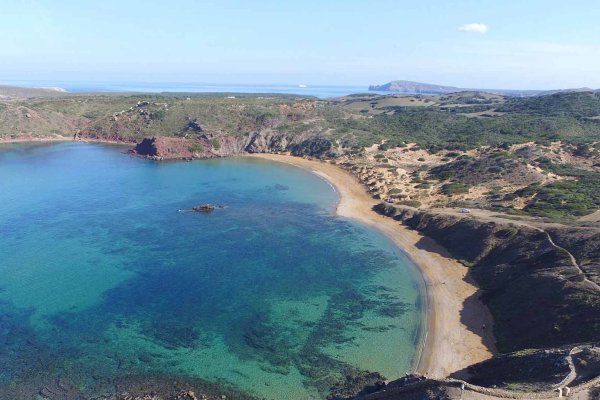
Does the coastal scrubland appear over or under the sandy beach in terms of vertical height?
over

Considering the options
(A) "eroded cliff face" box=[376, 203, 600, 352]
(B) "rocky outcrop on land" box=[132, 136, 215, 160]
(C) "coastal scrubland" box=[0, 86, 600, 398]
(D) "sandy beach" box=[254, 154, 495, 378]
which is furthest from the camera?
(B) "rocky outcrop on land" box=[132, 136, 215, 160]

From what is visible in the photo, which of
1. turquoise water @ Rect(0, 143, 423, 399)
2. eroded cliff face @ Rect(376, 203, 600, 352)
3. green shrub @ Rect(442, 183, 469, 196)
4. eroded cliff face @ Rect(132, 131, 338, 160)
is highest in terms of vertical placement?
eroded cliff face @ Rect(132, 131, 338, 160)

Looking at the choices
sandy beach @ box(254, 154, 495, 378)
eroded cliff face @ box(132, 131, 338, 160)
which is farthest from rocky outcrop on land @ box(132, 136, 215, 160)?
sandy beach @ box(254, 154, 495, 378)

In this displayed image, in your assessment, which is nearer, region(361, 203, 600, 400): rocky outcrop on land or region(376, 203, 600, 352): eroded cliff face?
region(361, 203, 600, 400): rocky outcrop on land

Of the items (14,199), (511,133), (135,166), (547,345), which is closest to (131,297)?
(547,345)

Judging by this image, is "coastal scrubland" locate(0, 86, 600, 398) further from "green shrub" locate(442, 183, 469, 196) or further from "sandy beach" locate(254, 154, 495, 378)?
"sandy beach" locate(254, 154, 495, 378)

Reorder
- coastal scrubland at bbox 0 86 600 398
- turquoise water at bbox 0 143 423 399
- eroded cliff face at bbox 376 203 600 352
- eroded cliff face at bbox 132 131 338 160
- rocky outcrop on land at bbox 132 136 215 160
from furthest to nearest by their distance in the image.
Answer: rocky outcrop on land at bbox 132 136 215 160
eroded cliff face at bbox 132 131 338 160
coastal scrubland at bbox 0 86 600 398
eroded cliff face at bbox 376 203 600 352
turquoise water at bbox 0 143 423 399
